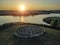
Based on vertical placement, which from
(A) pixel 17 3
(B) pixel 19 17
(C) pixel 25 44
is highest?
(A) pixel 17 3

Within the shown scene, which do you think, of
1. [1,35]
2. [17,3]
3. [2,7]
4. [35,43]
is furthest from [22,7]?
[35,43]

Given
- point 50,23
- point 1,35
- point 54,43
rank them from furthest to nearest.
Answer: point 50,23, point 1,35, point 54,43

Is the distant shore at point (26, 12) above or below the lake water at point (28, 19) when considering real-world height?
above

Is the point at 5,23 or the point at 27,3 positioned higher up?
the point at 27,3

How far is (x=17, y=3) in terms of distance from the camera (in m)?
1.09

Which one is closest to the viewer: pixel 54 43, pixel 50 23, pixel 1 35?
pixel 54 43

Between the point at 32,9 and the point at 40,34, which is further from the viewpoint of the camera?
the point at 32,9

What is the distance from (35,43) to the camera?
78cm

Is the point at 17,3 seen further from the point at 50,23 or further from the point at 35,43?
the point at 35,43

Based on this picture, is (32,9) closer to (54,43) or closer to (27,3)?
(27,3)

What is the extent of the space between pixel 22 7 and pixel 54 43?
0.42 m

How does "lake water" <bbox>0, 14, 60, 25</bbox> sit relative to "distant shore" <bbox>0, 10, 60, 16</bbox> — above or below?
below

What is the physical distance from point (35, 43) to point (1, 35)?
26 cm

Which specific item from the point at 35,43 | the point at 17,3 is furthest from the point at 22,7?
the point at 35,43
